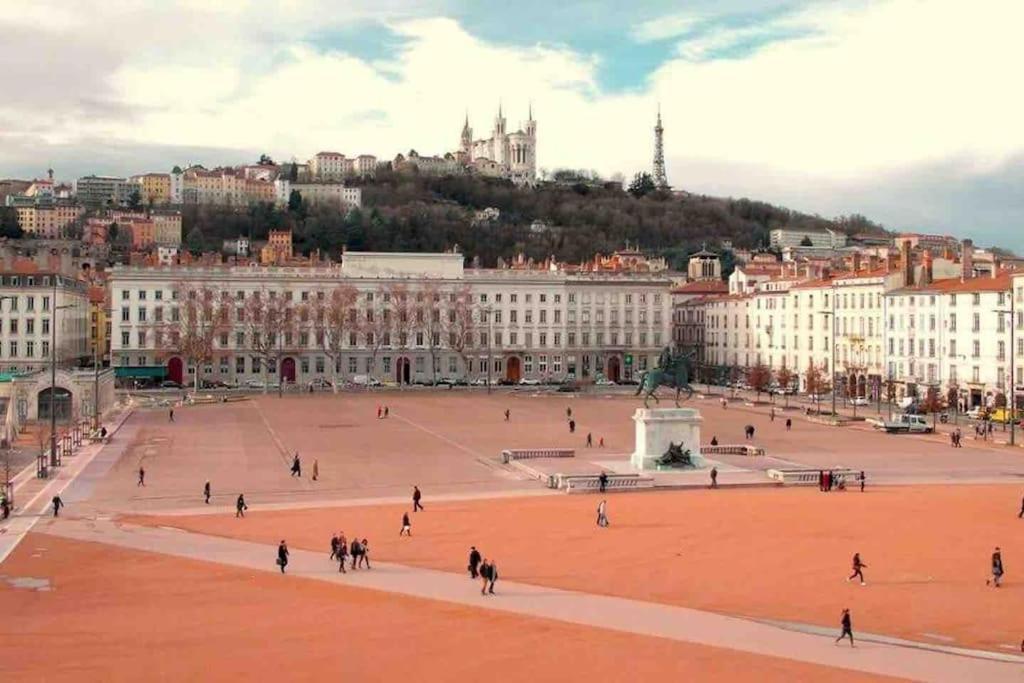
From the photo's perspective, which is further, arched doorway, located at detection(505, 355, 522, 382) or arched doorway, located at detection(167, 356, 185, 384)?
arched doorway, located at detection(505, 355, 522, 382)

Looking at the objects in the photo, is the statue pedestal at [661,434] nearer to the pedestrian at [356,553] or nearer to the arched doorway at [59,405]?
the pedestrian at [356,553]

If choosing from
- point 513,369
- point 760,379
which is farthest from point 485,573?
point 513,369

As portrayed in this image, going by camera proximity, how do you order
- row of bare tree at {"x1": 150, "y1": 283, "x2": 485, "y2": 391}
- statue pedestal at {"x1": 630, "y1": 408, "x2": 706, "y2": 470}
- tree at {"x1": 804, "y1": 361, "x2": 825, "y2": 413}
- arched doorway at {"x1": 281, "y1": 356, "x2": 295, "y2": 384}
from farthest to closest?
arched doorway at {"x1": 281, "y1": 356, "x2": 295, "y2": 384} → row of bare tree at {"x1": 150, "y1": 283, "x2": 485, "y2": 391} → tree at {"x1": 804, "y1": 361, "x2": 825, "y2": 413} → statue pedestal at {"x1": 630, "y1": 408, "x2": 706, "y2": 470}

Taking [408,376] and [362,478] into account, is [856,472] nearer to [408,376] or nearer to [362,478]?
[362,478]

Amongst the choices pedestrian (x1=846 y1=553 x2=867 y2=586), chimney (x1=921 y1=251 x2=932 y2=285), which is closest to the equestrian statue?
pedestrian (x1=846 y1=553 x2=867 y2=586)

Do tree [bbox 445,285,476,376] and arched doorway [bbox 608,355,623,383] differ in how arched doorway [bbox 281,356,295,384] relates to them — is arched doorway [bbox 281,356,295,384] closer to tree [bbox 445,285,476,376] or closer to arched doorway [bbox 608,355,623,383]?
tree [bbox 445,285,476,376]

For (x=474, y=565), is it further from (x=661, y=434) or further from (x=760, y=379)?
(x=760, y=379)

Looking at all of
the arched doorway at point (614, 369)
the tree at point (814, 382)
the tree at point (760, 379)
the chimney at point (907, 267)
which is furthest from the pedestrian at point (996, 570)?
the arched doorway at point (614, 369)
